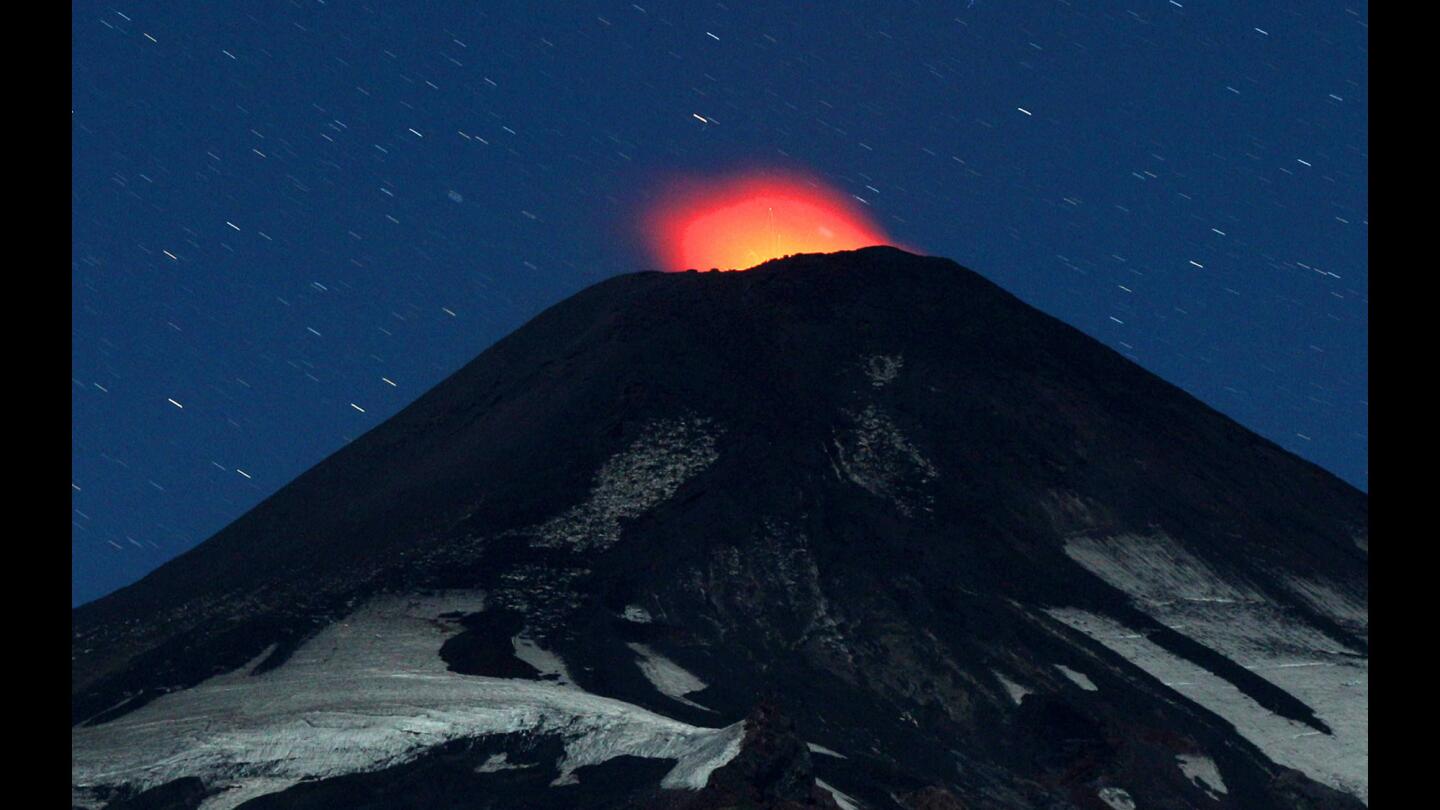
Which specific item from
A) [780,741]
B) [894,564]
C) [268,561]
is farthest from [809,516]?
[780,741]

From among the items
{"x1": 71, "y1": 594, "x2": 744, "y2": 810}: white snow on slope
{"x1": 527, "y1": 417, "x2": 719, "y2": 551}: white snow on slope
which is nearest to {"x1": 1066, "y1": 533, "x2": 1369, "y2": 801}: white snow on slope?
{"x1": 527, "y1": 417, "x2": 719, "y2": 551}: white snow on slope

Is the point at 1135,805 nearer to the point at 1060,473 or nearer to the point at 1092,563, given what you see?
the point at 1092,563

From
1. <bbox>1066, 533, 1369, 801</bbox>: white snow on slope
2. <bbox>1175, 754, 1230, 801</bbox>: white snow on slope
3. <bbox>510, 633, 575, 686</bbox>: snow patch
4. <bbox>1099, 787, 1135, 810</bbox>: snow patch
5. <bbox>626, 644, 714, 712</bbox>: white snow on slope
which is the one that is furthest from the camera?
<bbox>1066, 533, 1369, 801</bbox>: white snow on slope

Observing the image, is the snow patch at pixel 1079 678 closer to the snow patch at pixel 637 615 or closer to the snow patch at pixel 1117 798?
the snow patch at pixel 1117 798

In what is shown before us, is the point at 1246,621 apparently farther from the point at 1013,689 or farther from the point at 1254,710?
the point at 1013,689

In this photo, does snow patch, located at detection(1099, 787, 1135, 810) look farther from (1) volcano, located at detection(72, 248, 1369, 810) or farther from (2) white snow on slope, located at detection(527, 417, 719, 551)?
(2) white snow on slope, located at detection(527, 417, 719, 551)
